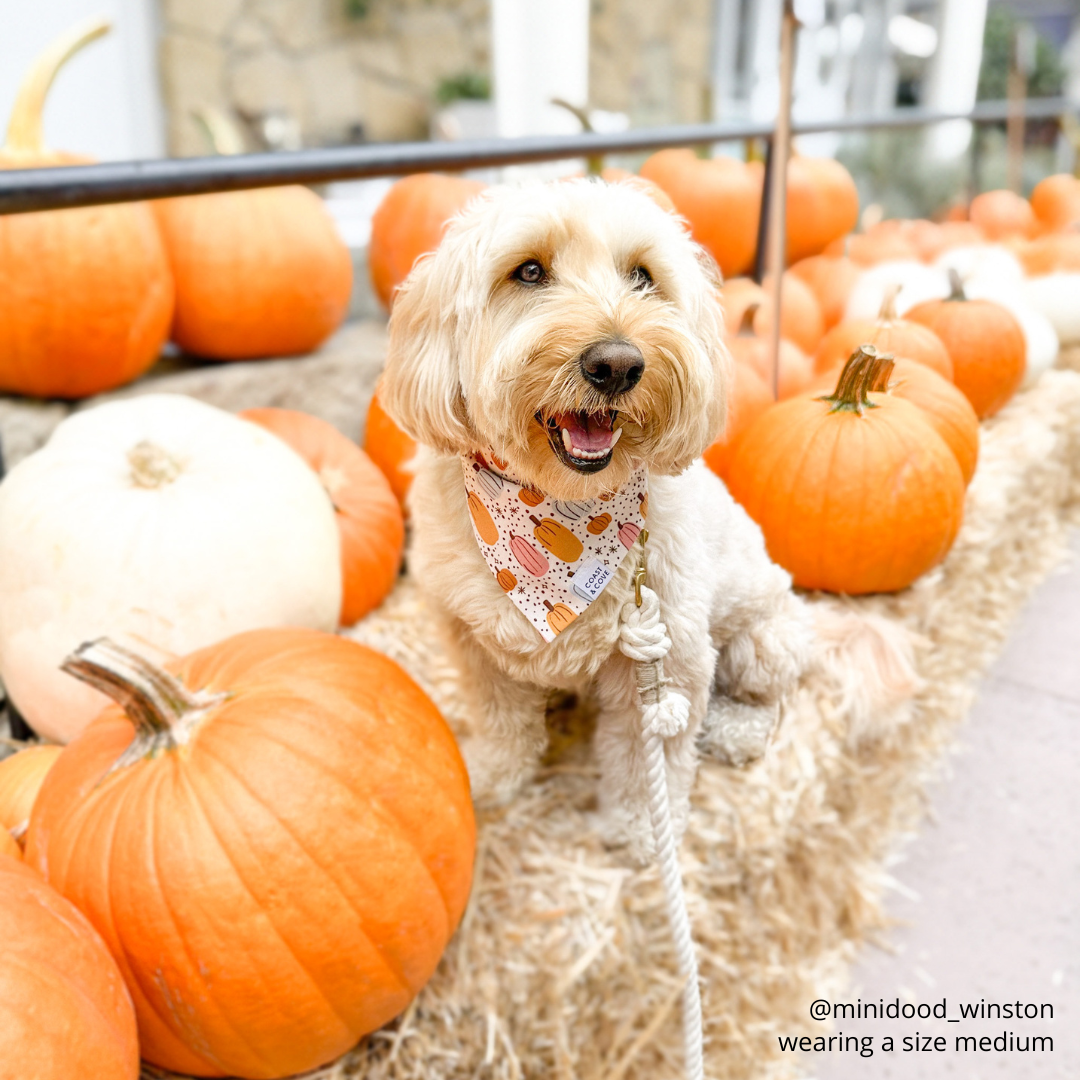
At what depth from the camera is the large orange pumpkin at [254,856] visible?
1181mm

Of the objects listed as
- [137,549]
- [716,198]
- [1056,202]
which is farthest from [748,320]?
[1056,202]

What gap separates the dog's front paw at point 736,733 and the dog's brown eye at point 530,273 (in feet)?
3.18

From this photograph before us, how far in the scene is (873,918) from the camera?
211 cm

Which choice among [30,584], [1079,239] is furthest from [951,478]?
[1079,239]

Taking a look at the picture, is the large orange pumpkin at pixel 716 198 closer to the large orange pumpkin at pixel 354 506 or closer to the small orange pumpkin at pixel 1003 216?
the large orange pumpkin at pixel 354 506

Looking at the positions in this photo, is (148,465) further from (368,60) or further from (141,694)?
(368,60)

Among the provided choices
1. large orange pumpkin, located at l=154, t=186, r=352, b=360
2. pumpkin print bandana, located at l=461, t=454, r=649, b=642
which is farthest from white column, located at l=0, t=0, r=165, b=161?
pumpkin print bandana, located at l=461, t=454, r=649, b=642

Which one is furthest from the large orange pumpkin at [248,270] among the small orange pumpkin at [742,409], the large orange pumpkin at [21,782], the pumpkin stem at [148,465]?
the large orange pumpkin at [21,782]

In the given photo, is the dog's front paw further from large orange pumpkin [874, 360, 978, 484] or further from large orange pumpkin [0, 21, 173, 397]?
large orange pumpkin [0, 21, 173, 397]

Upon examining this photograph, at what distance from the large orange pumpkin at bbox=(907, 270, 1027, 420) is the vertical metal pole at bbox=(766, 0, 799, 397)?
2.58ft

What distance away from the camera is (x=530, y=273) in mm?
1219

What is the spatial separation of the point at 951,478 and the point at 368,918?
1.79 m

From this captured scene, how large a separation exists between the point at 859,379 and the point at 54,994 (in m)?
2.07

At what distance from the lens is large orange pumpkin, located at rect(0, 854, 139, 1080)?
0.93m
